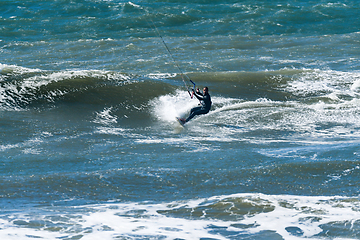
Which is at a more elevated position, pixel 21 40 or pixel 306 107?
pixel 21 40

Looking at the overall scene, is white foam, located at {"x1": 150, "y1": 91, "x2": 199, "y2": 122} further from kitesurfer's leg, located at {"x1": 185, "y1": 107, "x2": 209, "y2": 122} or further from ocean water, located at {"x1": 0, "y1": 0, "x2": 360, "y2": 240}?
kitesurfer's leg, located at {"x1": 185, "y1": 107, "x2": 209, "y2": 122}

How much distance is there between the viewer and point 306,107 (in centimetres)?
1559

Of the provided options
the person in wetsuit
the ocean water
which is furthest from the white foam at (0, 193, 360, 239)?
the person in wetsuit

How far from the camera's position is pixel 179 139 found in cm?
1242

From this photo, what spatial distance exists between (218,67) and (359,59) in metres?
7.02

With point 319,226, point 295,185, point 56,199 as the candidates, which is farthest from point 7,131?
point 319,226

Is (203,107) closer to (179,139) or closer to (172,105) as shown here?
(179,139)

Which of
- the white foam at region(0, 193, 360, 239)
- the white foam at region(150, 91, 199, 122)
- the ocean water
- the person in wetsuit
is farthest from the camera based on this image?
the white foam at region(150, 91, 199, 122)

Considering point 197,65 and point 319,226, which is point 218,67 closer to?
point 197,65

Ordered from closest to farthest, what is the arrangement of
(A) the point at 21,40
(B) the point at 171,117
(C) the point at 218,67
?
→ (B) the point at 171,117, (C) the point at 218,67, (A) the point at 21,40

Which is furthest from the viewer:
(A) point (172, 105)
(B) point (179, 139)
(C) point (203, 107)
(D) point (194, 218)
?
(A) point (172, 105)

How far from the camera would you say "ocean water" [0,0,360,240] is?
7.63m

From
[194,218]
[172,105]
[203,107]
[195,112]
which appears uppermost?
[203,107]

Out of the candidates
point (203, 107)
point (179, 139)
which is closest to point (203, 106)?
point (203, 107)
